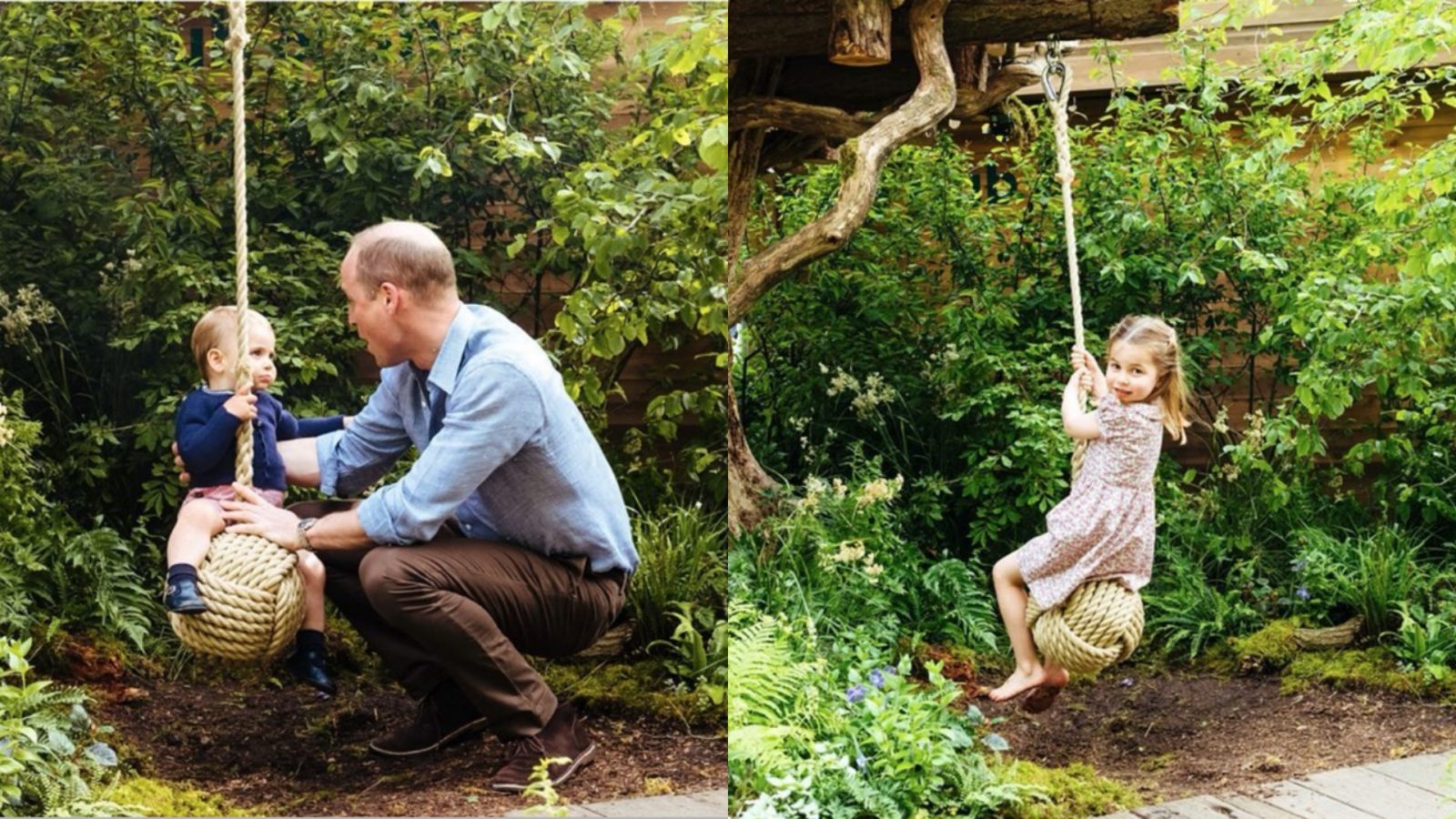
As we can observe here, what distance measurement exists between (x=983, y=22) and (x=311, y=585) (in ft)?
7.52

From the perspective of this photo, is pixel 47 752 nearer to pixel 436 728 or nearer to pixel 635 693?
pixel 436 728

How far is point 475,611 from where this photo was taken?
125 inches

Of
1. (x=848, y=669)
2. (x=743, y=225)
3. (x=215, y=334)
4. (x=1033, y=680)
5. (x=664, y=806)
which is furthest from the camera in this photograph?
(x=743, y=225)

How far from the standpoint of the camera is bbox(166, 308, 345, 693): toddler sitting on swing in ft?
9.78

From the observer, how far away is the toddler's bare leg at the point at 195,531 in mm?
2968

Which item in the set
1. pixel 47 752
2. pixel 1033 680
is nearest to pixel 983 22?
pixel 1033 680

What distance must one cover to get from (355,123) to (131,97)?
56 centimetres

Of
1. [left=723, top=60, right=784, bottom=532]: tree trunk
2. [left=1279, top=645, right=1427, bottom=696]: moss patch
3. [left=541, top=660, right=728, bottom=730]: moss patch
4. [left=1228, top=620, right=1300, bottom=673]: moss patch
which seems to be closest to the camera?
[left=541, top=660, right=728, bottom=730]: moss patch

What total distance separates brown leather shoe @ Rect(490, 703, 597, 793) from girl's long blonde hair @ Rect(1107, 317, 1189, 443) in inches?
62.4

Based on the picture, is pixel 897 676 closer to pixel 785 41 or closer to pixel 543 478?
pixel 543 478

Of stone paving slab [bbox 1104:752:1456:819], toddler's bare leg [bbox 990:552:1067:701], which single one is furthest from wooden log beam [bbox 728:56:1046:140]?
stone paving slab [bbox 1104:752:1456:819]

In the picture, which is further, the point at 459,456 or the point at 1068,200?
the point at 1068,200

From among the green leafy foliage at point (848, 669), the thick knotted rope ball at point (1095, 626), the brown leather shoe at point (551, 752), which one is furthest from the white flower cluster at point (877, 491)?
the brown leather shoe at point (551, 752)

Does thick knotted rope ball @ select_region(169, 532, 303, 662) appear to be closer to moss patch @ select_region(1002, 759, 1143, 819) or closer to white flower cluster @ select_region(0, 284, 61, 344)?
white flower cluster @ select_region(0, 284, 61, 344)
